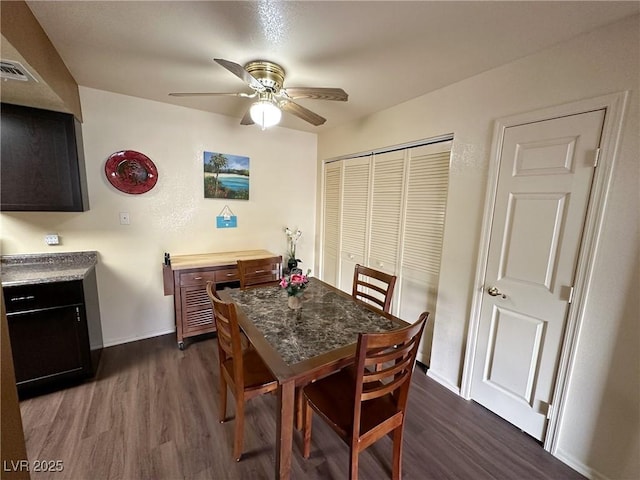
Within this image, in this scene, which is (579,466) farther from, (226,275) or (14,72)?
(14,72)

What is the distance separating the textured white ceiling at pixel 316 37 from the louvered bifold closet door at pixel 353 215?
969mm

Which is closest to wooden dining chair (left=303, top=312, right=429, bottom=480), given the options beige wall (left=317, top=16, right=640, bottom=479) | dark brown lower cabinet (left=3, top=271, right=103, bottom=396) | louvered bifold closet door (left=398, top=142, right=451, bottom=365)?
beige wall (left=317, top=16, right=640, bottom=479)

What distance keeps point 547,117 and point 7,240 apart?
393cm

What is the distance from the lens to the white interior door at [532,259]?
1466 mm

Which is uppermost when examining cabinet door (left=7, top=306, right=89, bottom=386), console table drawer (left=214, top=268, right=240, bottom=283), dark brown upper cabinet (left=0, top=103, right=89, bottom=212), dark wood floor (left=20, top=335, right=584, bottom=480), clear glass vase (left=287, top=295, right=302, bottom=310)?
dark brown upper cabinet (left=0, top=103, right=89, bottom=212)

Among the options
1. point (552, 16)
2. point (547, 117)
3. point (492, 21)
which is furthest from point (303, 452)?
point (552, 16)

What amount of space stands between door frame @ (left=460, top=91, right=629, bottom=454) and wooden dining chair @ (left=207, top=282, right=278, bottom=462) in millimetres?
1649

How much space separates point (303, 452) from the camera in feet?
5.06

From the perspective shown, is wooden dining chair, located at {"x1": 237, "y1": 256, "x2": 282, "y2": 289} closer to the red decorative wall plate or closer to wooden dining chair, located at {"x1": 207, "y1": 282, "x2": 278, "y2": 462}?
wooden dining chair, located at {"x1": 207, "y1": 282, "x2": 278, "y2": 462}

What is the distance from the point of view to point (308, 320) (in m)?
1.60

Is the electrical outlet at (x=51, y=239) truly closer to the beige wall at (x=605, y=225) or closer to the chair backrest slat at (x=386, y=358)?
the chair backrest slat at (x=386, y=358)

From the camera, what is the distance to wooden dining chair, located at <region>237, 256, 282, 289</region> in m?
2.26

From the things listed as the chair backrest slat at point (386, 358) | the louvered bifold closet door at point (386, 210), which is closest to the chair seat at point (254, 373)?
the chair backrest slat at point (386, 358)

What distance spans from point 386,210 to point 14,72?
2.69m
